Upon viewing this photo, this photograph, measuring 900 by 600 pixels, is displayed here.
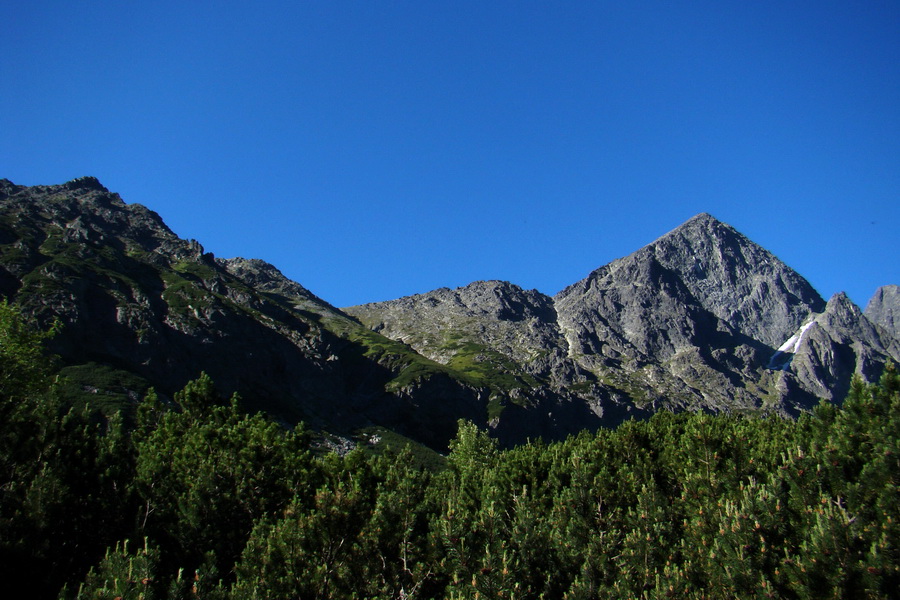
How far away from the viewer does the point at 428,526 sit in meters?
20.5

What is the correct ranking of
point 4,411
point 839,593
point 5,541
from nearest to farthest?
point 839,593 < point 5,541 < point 4,411

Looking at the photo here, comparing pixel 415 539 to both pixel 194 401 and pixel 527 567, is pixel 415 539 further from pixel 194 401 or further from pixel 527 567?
pixel 194 401

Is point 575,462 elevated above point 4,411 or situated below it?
above

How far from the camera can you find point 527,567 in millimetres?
17484

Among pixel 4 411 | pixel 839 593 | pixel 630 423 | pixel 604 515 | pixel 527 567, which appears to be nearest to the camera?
pixel 839 593

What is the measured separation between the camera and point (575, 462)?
104 ft

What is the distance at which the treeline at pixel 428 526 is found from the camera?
45.5 ft

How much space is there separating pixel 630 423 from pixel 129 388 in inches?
6109

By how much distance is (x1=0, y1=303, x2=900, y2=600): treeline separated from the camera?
1388cm

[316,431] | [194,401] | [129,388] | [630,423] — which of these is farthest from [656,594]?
[316,431]

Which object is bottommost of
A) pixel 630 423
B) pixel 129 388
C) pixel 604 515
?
pixel 129 388

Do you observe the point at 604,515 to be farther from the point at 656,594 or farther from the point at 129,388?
the point at 129,388

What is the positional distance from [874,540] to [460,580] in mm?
10665

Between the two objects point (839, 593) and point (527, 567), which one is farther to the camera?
point (527, 567)
